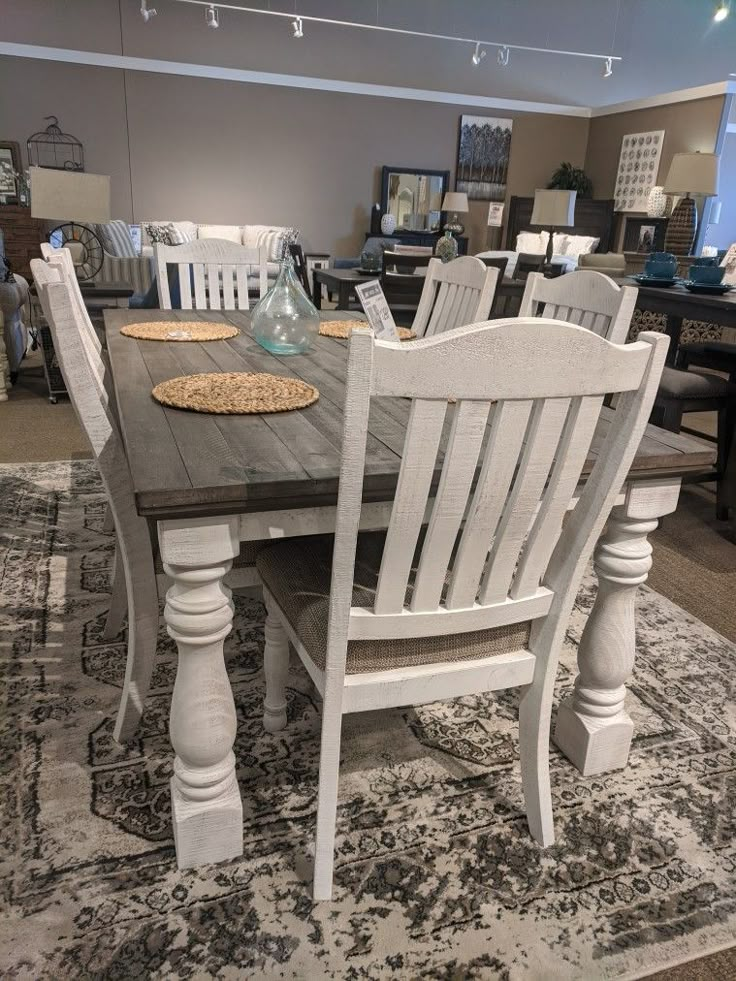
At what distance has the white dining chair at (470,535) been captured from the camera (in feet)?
2.87

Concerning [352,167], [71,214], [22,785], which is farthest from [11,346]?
[352,167]

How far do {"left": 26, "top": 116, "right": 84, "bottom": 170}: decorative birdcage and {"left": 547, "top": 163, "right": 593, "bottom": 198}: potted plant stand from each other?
19.4 ft

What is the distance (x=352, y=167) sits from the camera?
891 cm

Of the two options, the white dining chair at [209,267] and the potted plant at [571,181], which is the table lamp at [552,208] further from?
the potted plant at [571,181]

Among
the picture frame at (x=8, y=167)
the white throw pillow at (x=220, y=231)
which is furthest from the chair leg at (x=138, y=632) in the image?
the picture frame at (x=8, y=167)

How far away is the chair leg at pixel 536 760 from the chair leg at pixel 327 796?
1.19 ft

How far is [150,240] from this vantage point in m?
7.98

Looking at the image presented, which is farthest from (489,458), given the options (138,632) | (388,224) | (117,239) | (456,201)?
(388,224)

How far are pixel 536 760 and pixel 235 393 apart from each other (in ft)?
3.05

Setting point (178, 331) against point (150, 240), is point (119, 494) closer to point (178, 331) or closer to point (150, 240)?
point (178, 331)

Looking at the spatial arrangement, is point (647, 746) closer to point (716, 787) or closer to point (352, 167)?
point (716, 787)

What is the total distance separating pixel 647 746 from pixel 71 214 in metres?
3.43

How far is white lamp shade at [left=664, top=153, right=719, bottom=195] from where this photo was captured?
4141mm

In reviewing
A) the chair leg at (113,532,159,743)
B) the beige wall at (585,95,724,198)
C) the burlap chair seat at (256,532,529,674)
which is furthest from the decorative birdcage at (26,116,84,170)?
the burlap chair seat at (256,532,529,674)
